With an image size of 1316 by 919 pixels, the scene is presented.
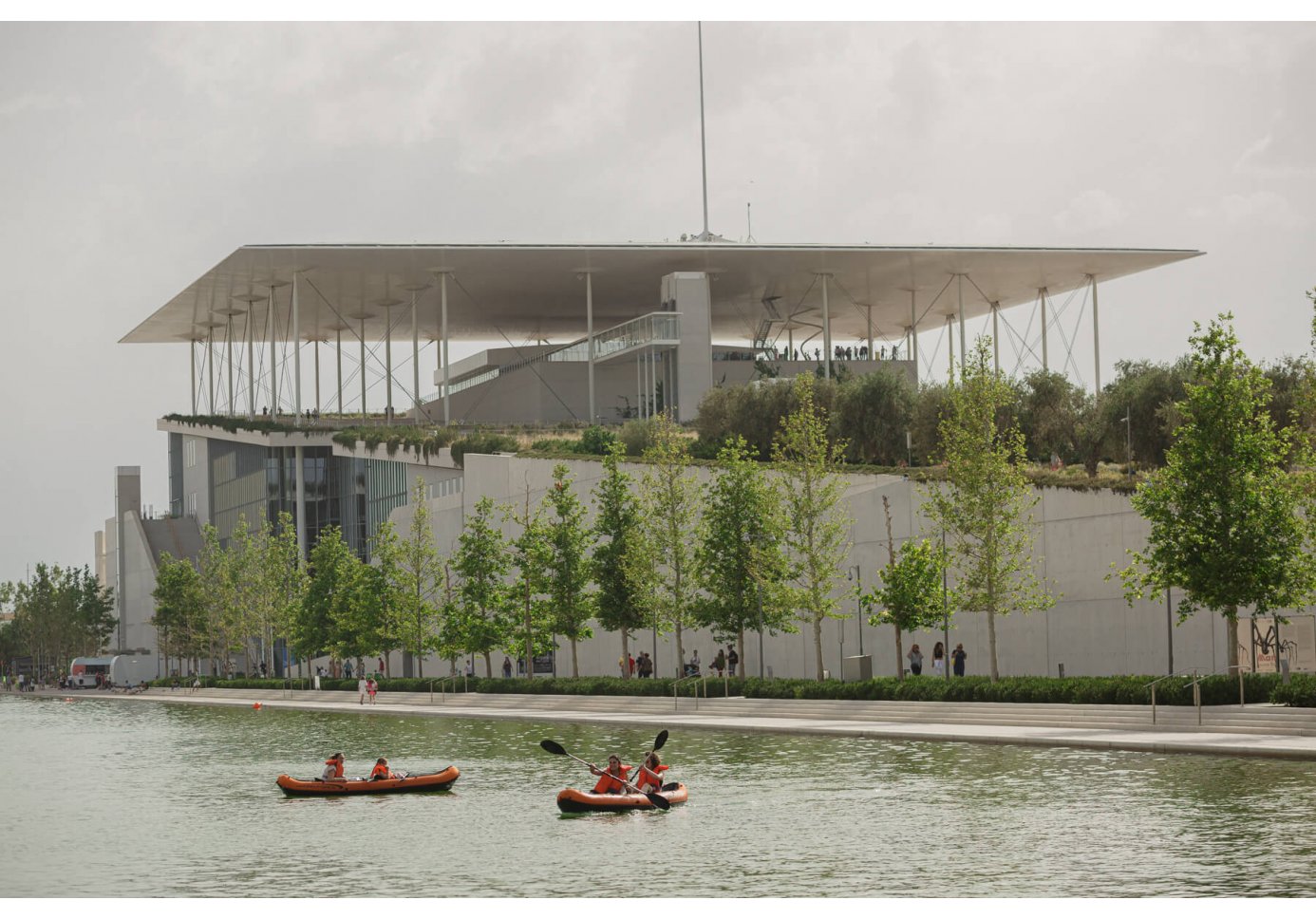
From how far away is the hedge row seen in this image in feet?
114

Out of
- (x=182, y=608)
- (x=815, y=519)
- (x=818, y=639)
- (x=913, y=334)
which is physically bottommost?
(x=818, y=639)

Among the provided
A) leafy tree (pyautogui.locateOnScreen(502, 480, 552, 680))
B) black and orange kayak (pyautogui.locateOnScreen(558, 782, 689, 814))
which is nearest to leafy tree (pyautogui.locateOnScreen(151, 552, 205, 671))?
leafy tree (pyautogui.locateOnScreen(502, 480, 552, 680))

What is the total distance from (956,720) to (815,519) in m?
14.8

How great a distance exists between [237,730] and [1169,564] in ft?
98.0

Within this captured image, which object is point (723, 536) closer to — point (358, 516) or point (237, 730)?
Result: point (237, 730)

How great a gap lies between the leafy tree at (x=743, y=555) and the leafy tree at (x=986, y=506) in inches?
229

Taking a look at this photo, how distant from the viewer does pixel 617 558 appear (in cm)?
5738

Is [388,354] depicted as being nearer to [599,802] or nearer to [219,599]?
[219,599]

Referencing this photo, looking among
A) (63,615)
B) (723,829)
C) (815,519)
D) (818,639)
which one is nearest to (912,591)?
(818,639)

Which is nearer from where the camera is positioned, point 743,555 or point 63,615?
point 743,555

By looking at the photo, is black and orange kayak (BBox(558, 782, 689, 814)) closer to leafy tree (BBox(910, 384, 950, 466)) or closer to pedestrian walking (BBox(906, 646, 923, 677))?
pedestrian walking (BBox(906, 646, 923, 677))

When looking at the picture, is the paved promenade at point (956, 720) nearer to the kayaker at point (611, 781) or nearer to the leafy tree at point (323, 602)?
the kayaker at point (611, 781)

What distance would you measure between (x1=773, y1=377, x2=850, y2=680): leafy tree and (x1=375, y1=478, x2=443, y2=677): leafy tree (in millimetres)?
21072

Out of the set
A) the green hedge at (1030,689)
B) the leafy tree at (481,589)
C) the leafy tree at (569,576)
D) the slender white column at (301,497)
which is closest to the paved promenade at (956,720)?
the green hedge at (1030,689)
